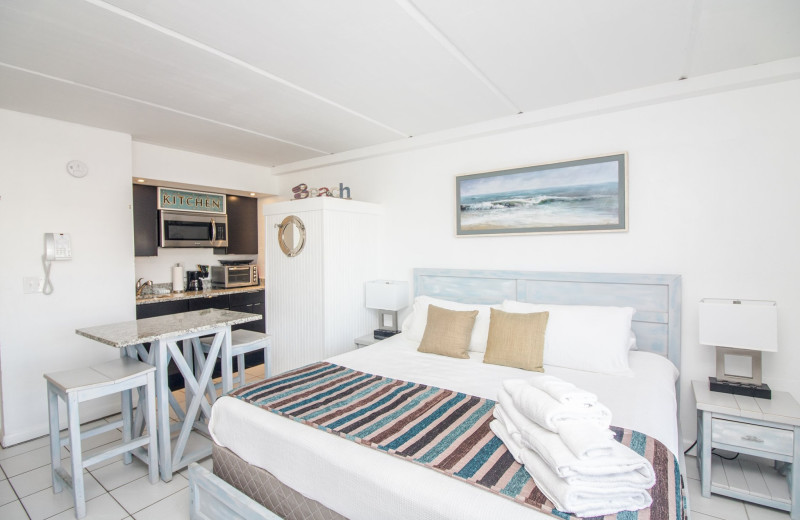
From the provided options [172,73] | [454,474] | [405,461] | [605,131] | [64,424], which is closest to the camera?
[454,474]

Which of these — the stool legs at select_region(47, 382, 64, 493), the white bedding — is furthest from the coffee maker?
the white bedding

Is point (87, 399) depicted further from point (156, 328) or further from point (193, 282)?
point (193, 282)

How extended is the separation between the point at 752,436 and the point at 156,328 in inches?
143

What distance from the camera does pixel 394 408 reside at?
1960 mm

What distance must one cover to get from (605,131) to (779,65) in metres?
0.96

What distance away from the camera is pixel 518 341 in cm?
262

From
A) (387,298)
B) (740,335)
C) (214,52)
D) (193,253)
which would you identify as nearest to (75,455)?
(214,52)

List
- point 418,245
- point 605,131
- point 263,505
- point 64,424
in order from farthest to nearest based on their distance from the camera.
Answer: point 418,245 < point 64,424 < point 605,131 < point 263,505

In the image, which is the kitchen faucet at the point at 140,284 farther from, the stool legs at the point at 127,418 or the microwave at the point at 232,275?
the stool legs at the point at 127,418

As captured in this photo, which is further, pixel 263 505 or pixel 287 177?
pixel 287 177

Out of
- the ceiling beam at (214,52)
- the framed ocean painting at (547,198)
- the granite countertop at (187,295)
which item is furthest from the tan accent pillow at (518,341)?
the granite countertop at (187,295)

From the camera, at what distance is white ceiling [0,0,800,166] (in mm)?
1809

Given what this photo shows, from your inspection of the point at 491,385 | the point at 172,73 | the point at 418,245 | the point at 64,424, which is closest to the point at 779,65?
the point at 491,385

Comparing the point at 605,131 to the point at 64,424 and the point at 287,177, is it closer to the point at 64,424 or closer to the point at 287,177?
the point at 287,177
